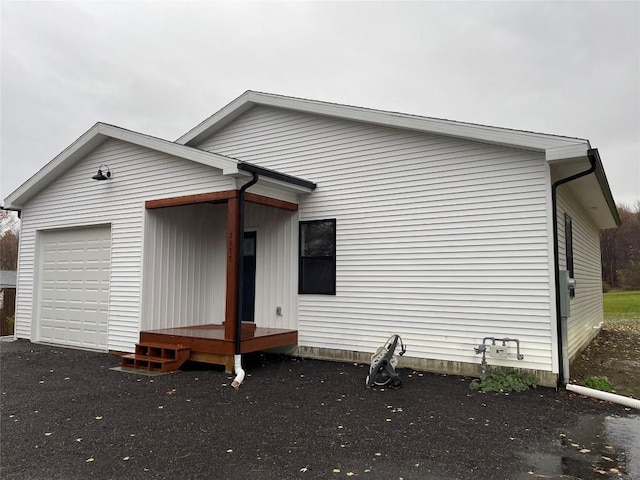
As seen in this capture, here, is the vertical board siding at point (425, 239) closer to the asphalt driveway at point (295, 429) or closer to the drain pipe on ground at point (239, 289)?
the asphalt driveway at point (295, 429)

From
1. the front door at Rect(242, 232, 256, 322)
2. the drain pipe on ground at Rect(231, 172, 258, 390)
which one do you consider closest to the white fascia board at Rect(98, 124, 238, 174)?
the drain pipe on ground at Rect(231, 172, 258, 390)

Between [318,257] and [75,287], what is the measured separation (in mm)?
5319

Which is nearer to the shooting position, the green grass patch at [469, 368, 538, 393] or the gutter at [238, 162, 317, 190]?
the green grass patch at [469, 368, 538, 393]

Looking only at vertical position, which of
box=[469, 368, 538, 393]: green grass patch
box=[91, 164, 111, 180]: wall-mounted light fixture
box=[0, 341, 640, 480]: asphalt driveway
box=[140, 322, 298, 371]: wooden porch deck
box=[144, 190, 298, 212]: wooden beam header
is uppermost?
box=[91, 164, 111, 180]: wall-mounted light fixture

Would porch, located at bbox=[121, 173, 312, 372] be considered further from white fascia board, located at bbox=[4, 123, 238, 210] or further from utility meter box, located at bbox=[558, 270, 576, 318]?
utility meter box, located at bbox=[558, 270, 576, 318]

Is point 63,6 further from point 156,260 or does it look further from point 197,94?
point 197,94

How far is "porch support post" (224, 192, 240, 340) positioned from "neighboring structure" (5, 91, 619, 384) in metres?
0.06

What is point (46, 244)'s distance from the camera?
9.73 metres

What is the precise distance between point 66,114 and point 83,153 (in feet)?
27.0

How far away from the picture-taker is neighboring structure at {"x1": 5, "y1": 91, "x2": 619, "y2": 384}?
19.9ft

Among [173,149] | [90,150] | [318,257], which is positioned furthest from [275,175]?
[90,150]

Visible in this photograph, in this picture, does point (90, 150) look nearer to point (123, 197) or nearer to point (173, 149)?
point (123, 197)

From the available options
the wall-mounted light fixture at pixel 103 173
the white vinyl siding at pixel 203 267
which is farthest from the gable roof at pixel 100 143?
the white vinyl siding at pixel 203 267

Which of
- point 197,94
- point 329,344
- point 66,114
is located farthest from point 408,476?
point 66,114
